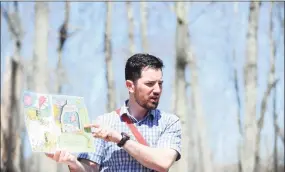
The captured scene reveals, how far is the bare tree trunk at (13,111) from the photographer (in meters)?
12.9

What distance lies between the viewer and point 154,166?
203 cm

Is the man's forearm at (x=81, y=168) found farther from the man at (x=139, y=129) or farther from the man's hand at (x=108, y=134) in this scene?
the man's hand at (x=108, y=134)

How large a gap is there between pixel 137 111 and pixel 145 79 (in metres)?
0.13

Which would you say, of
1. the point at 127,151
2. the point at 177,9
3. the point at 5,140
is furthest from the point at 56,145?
the point at 5,140

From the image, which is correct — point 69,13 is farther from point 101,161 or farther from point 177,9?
point 101,161

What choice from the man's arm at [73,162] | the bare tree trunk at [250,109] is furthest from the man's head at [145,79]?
the bare tree trunk at [250,109]

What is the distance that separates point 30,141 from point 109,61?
37.7 feet

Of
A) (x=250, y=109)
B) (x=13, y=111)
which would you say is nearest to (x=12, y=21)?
(x=13, y=111)

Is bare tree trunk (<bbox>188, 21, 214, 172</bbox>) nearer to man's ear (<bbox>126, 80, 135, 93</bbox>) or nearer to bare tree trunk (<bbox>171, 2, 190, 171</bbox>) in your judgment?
bare tree trunk (<bbox>171, 2, 190, 171</bbox>)

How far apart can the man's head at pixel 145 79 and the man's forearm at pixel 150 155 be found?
0.56 ft

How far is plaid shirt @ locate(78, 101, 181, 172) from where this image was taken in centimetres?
209

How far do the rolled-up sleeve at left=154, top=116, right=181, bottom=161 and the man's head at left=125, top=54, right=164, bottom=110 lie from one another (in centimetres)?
13

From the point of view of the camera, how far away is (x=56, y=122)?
6.75ft

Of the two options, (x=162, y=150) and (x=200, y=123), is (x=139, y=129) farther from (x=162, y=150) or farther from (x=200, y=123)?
(x=200, y=123)
